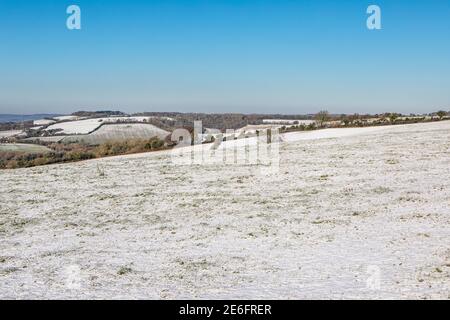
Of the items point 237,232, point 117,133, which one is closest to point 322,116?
point 117,133

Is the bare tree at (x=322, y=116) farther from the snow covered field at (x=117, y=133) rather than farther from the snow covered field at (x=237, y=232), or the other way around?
the snow covered field at (x=237, y=232)

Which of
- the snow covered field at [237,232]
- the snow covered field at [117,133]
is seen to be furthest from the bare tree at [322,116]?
the snow covered field at [237,232]

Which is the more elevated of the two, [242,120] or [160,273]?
[242,120]

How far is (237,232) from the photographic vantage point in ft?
53.1

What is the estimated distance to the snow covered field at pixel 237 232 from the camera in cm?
1112

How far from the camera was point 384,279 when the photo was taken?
10.8 m

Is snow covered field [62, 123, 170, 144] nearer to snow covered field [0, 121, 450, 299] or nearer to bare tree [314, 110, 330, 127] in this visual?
bare tree [314, 110, 330, 127]

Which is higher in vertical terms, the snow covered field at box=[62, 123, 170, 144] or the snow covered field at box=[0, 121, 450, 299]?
the snow covered field at box=[62, 123, 170, 144]

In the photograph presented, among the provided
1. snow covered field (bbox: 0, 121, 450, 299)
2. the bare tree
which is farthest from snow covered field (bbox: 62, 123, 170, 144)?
snow covered field (bbox: 0, 121, 450, 299)

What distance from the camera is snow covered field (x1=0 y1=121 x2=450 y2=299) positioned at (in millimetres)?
11125

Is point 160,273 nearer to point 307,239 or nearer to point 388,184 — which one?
point 307,239

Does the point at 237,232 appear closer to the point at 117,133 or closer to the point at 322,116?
the point at 322,116

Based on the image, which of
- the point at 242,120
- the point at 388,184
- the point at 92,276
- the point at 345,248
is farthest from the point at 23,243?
the point at 242,120
